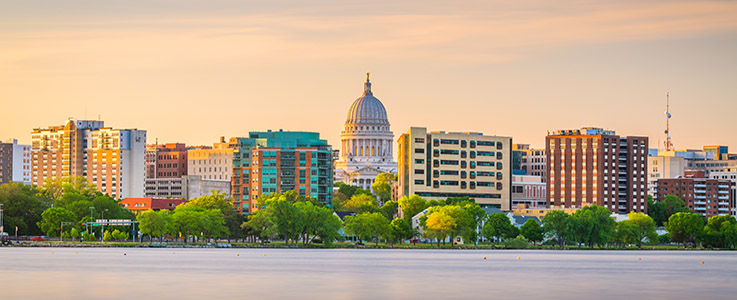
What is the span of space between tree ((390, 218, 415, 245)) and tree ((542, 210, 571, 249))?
18.3m

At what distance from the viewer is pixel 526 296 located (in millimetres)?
72312

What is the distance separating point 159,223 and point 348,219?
2634 centimetres

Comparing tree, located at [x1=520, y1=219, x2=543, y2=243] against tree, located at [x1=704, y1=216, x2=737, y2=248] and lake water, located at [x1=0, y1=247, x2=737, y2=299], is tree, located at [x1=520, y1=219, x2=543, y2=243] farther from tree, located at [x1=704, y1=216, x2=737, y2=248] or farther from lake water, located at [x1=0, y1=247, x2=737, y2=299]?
lake water, located at [x1=0, y1=247, x2=737, y2=299]

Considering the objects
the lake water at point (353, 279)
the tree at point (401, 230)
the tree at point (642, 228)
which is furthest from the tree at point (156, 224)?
the tree at point (642, 228)

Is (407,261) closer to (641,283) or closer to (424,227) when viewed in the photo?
(641,283)

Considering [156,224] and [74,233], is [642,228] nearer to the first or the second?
[156,224]

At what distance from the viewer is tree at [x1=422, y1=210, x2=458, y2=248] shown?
173 m

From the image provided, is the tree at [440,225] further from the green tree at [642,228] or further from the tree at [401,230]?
the green tree at [642,228]

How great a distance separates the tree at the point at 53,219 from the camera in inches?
7067

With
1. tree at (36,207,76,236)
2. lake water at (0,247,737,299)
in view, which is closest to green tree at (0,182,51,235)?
tree at (36,207,76,236)

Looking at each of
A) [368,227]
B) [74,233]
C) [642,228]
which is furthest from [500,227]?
[74,233]

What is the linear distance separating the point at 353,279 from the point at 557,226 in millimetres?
92657

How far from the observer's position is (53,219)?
18025 cm

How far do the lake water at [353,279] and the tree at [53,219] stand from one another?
191ft
